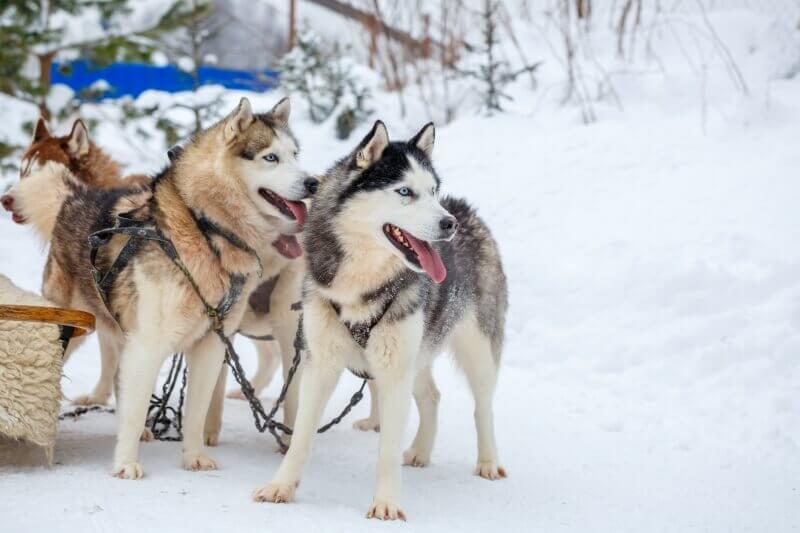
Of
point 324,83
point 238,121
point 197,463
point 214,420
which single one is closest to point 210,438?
point 214,420

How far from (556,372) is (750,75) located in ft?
15.8

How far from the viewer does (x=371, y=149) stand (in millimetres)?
3146

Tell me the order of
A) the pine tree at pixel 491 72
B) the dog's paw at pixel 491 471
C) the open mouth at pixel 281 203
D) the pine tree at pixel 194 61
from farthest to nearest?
the pine tree at pixel 194 61 < the pine tree at pixel 491 72 < the dog's paw at pixel 491 471 < the open mouth at pixel 281 203

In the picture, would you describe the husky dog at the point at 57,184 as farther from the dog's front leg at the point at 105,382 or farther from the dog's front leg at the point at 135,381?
the dog's front leg at the point at 135,381

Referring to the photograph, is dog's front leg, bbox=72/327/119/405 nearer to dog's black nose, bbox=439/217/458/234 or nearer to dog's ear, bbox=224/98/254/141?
dog's ear, bbox=224/98/254/141

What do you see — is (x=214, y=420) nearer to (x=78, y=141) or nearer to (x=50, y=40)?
(x=78, y=141)

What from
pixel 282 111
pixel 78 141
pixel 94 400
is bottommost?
pixel 94 400

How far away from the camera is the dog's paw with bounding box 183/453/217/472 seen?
11.5ft

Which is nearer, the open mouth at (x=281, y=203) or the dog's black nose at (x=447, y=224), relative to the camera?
the dog's black nose at (x=447, y=224)

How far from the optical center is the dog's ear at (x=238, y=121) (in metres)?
3.59

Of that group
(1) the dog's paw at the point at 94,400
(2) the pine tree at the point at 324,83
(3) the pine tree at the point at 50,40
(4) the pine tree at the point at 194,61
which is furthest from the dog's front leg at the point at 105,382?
(2) the pine tree at the point at 324,83

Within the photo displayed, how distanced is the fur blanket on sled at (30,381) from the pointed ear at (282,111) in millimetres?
1425

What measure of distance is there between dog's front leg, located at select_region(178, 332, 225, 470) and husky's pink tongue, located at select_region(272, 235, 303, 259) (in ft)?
1.82

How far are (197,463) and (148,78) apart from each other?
32.9 ft
